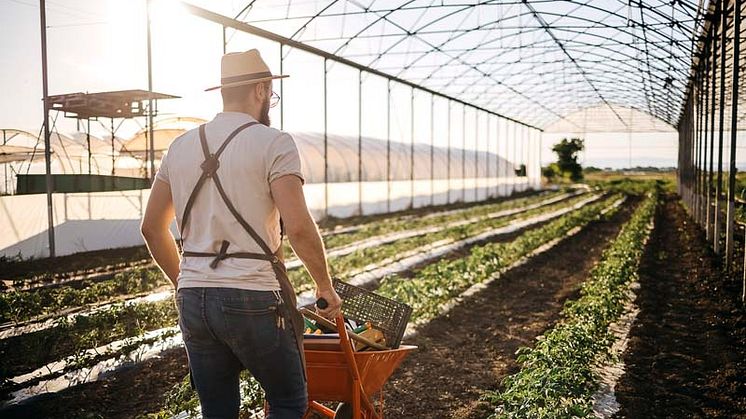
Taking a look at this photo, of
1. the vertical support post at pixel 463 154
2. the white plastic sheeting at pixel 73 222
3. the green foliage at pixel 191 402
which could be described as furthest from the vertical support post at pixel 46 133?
the vertical support post at pixel 463 154

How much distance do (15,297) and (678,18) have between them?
576 inches

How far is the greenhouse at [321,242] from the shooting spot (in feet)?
8.51

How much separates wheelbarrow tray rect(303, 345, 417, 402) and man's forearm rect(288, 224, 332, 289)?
0.60m

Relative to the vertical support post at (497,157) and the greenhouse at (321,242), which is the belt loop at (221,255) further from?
the vertical support post at (497,157)

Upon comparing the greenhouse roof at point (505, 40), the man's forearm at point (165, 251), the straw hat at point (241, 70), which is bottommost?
the man's forearm at point (165, 251)

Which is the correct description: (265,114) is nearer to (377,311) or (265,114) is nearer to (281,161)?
(281,161)

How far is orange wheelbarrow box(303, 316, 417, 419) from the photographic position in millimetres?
3062

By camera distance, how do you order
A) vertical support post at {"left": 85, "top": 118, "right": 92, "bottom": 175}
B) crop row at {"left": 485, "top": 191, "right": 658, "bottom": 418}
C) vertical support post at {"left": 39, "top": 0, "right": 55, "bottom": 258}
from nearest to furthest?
1. crop row at {"left": 485, "top": 191, "right": 658, "bottom": 418}
2. vertical support post at {"left": 39, "top": 0, "right": 55, "bottom": 258}
3. vertical support post at {"left": 85, "top": 118, "right": 92, "bottom": 175}

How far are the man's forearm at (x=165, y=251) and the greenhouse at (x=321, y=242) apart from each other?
1 centimetres

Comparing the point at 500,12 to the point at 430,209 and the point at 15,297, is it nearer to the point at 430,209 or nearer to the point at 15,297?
the point at 430,209

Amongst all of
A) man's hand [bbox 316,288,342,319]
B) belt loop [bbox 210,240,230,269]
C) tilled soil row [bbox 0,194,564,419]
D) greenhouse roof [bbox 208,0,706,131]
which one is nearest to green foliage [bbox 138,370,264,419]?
tilled soil row [bbox 0,194,564,419]

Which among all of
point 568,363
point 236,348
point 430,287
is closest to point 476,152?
point 430,287

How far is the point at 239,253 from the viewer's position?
250cm

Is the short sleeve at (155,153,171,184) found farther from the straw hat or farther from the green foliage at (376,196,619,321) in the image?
the green foliage at (376,196,619,321)
